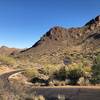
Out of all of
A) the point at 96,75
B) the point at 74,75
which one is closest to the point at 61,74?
the point at 74,75

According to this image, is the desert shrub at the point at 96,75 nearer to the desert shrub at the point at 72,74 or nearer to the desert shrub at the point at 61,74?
the desert shrub at the point at 72,74

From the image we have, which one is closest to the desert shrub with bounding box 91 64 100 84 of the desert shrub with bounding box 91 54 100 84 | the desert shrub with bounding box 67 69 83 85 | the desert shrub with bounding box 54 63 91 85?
the desert shrub with bounding box 91 54 100 84

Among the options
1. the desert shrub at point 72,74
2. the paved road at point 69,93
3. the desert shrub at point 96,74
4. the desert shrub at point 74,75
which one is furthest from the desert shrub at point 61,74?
the paved road at point 69,93

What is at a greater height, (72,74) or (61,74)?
(61,74)

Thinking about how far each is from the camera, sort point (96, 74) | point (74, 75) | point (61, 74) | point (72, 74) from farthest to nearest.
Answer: point (61, 74) → point (72, 74) → point (74, 75) → point (96, 74)

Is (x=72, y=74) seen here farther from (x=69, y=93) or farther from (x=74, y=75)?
(x=69, y=93)

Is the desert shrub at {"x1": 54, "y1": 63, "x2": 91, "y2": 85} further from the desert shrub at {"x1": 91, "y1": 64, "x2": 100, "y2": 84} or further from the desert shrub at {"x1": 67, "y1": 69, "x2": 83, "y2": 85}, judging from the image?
the desert shrub at {"x1": 91, "y1": 64, "x2": 100, "y2": 84}

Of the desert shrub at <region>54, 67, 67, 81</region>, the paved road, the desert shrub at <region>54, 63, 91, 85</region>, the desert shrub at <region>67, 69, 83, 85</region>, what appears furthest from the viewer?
the desert shrub at <region>54, 67, 67, 81</region>

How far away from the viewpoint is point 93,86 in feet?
134

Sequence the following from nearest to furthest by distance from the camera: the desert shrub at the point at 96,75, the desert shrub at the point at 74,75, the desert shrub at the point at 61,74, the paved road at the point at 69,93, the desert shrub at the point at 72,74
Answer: the paved road at the point at 69,93 → the desert shrub at the point at 96,75 → the desert shrub at the point at 72,74 → the desert shrub at the point at 74,75 → the desert shrub at the point at 61,74

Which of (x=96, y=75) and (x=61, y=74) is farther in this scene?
(x=61, y=74)

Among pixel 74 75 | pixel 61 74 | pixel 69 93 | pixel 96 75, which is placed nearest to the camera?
pixel 69 93

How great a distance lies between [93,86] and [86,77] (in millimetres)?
4229

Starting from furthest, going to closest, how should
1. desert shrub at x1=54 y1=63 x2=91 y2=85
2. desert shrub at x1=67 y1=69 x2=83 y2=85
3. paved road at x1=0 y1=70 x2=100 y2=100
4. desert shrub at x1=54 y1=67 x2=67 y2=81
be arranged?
desert shrub at x1=54 y1=67 x2=67 y2=81
desert shrub at x1=67 y1=69 x2=83 y2=85
desert shrub at x1=54 y1=63 x2=91 y2=85
paved road at x1=0 y1=70 x2=100 y2=100
